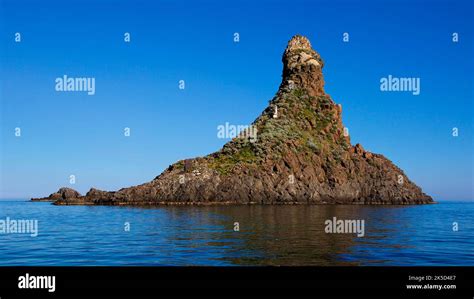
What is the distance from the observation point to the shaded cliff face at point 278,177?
160500mm

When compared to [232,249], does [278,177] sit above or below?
above

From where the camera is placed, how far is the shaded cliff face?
527 feet

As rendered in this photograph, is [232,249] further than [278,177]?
No

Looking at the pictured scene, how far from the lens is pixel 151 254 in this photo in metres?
32.3

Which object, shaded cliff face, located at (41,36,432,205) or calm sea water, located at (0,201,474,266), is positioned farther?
shaded cliff face, located at (41,36,432,205)

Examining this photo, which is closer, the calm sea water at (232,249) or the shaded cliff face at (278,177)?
the calm sea water at (232,249)

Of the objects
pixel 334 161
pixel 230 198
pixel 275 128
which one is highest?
pixel 275 128

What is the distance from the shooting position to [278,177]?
169875mm

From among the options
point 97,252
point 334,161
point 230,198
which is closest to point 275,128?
point 334,161

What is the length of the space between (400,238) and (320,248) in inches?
555

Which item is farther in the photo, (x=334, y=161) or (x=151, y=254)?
(x=334, y=161)
